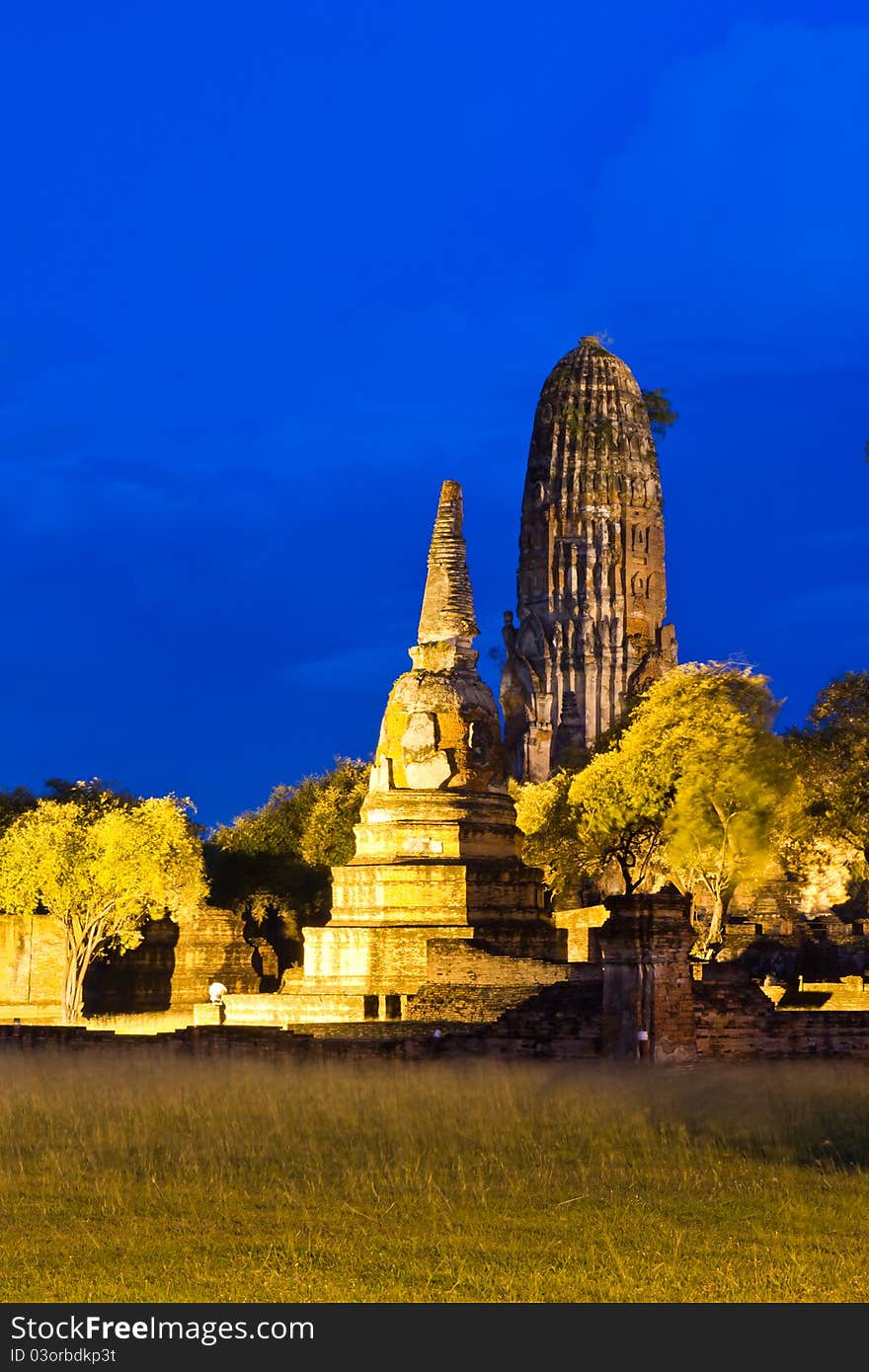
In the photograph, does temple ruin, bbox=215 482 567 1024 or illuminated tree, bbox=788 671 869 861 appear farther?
illuminated tree, bbox=788 671 869 861

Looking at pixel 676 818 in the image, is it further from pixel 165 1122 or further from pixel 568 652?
pixel 568 652

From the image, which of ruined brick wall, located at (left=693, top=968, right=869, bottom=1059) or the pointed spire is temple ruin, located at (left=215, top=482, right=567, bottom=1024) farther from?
ruined brick wall, located at (left=693, top=968, right=869, bottom=1059)

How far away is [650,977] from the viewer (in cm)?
2244

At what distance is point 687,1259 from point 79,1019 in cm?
3618

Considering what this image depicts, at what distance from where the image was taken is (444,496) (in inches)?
1725

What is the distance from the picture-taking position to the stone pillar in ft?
73.5

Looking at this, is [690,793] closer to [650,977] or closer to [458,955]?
[458,955]

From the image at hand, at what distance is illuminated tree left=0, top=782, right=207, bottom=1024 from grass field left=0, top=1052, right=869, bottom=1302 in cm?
2518

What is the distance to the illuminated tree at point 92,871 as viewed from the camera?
44.9 meters

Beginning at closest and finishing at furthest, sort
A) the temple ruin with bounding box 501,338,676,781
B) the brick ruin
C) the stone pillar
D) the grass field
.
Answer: the grass field, the stone pillar, the brick ruin, the temple ruin with bounding box 501,338,676,781

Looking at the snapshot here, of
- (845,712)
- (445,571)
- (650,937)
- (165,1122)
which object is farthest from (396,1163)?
(845,712)

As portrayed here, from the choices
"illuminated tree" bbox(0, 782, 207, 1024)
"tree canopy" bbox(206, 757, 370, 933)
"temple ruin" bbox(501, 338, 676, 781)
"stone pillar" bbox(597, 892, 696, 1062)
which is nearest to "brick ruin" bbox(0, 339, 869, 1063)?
"stone pillar" bbox(597, 892, 696, 1062)

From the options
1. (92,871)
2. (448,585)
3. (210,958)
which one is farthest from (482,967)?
(210,958)

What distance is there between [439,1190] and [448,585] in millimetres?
30821
